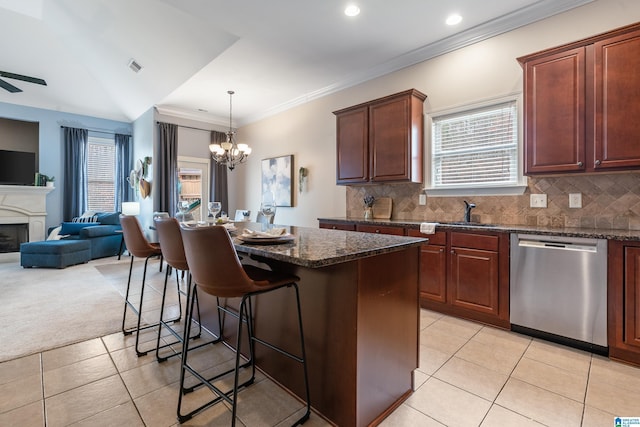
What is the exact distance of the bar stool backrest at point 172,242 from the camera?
1.85m

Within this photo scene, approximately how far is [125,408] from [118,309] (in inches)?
74.1

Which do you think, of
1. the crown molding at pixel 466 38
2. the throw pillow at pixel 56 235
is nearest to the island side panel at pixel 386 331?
the crown molding at pixel 466 38

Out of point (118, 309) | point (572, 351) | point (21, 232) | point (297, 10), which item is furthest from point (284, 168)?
point (21, 232)

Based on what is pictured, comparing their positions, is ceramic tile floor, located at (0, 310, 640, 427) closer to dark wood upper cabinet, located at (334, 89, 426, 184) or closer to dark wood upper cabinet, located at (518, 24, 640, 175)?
dark wood upper cabinet, located at (518, 24, 640, 175)

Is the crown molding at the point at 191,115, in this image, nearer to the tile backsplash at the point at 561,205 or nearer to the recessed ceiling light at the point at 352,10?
the recessed ceiling light at the point at 352,10

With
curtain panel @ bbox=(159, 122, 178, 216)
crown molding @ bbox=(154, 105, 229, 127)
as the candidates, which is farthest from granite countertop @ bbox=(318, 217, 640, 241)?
crown molding @ bbox=(154, 105, 229, 127)

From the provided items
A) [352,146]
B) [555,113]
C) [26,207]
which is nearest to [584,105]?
[555,113]

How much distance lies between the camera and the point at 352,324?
1409 mm

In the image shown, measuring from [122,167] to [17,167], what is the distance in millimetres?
1771

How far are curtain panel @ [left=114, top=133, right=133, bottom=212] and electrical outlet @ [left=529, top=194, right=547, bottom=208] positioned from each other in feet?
25.8

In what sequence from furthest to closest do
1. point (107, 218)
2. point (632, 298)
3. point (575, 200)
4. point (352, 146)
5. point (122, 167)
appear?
1. point (122, 167)
2. point (107, 218)
3. point (352, 146)
4. point (575, 200)
5. point (632, 298)

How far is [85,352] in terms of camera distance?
2.31 m

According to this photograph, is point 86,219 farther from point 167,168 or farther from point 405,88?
point 405,88

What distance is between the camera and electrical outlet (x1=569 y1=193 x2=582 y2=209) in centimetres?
266
